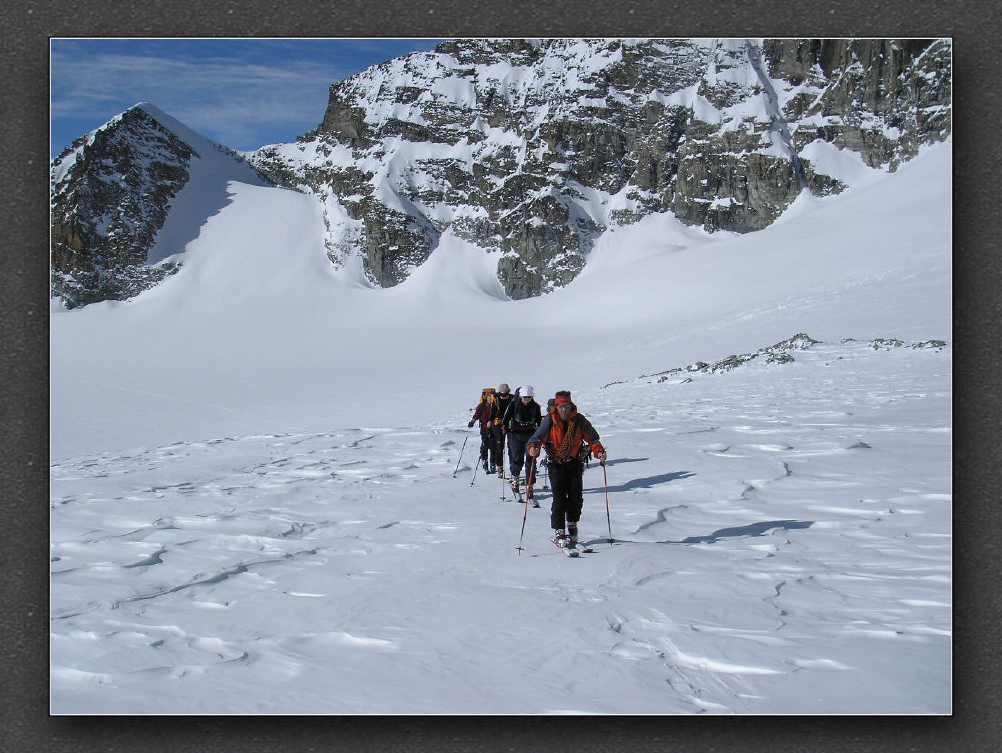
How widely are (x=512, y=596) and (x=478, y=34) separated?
5076 millimetres

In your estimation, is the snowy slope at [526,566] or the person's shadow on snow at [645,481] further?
the person's shadow on snow at [645,481]

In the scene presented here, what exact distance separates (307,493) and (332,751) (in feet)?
11.1

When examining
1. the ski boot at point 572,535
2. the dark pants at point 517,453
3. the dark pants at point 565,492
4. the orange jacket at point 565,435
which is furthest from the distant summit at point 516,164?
the ski boot at point 572,535

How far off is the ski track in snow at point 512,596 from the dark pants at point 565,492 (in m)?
0.34

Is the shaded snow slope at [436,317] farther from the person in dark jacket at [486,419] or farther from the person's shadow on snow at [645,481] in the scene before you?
the person in dark jacket at [486,419]

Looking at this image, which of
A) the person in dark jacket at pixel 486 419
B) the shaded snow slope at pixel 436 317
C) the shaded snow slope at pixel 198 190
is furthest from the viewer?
the shaded snow slope at pixel 198 190

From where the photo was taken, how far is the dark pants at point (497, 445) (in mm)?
9929

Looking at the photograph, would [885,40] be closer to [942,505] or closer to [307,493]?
[942,505]

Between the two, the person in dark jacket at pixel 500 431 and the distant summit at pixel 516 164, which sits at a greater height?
the distant summit at pixel 516 164

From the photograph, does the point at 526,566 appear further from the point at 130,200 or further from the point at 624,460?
the point at 130,200

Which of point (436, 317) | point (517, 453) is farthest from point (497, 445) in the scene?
point (436, 317)

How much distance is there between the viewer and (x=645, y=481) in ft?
31.1

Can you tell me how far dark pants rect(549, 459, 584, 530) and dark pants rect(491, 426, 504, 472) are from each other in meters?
2.83

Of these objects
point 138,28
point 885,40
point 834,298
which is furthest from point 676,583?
point 834,298
